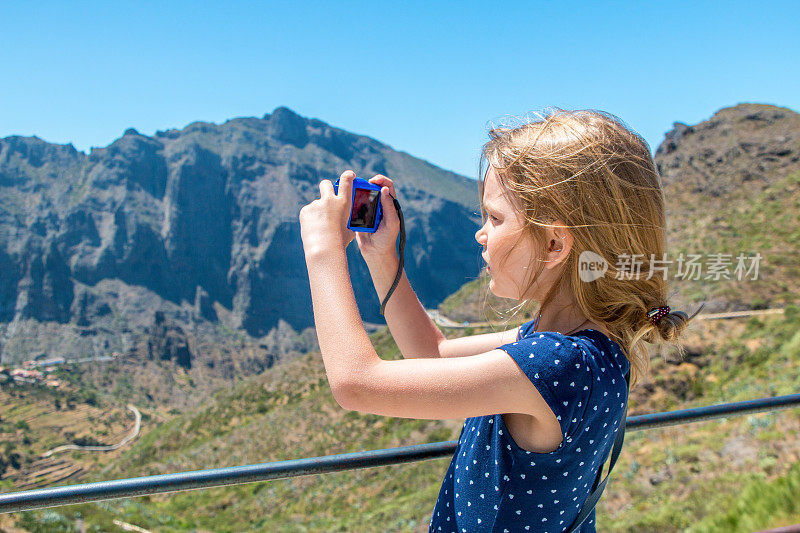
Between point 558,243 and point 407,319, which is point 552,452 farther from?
point 407,319

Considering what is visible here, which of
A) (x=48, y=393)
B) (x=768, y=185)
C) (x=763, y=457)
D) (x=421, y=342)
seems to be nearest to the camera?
(x=421, y=342)

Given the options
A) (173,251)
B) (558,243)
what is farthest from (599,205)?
(173,251)

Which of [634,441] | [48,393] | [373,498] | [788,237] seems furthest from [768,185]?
[48,393]

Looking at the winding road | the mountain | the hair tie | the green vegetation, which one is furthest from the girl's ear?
the mountain

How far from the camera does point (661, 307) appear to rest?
4.10 feet

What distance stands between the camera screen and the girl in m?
0.05

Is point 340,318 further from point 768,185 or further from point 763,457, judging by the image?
point 768,185

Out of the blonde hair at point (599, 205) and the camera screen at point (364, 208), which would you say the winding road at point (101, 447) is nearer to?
the camera screen at point (364, 208)

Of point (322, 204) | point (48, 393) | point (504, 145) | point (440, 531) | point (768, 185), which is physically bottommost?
point (48, 393)

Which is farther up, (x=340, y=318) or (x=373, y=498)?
(x=340, y=318)

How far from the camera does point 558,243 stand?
1.19m

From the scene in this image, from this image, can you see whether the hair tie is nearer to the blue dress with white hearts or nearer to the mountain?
the blue dress with white hearts

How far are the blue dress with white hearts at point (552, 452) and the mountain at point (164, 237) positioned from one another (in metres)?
130

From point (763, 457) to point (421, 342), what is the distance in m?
5.15
